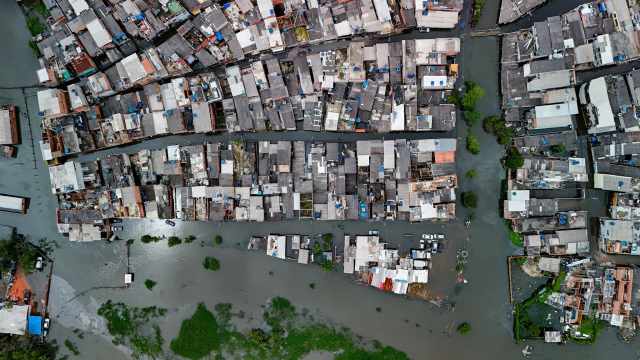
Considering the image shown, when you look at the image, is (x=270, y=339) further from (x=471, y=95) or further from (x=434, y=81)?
(x=471, y=95)

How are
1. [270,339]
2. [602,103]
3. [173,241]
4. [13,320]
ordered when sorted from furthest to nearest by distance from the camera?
[13,320] → [173,241] → [270,339] → [602,103]

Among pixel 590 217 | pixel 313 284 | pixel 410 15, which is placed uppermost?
pixel 410 15

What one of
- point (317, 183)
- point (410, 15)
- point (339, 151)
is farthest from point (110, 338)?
point (410, 15)

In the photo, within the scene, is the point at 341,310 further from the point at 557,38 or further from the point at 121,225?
the point at 557,38

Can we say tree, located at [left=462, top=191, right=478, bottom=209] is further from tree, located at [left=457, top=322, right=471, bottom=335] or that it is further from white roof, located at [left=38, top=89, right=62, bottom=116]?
white roof, located at [left=38, top=89, right=62, bottom=116]

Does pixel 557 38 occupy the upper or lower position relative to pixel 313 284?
upper

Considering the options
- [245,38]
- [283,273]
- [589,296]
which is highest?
[245,38]

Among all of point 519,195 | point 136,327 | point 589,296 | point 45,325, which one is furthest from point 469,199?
point 45,325

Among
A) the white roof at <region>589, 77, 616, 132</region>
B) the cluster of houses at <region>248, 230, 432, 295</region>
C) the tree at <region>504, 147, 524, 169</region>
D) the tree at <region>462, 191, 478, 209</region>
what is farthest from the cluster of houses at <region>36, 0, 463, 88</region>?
the cluster of houses at <region>248, 230, 432, 295</region>
